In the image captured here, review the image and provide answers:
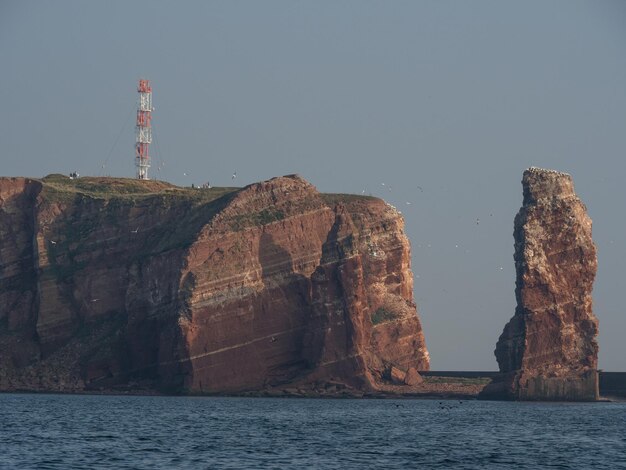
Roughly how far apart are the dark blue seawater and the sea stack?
3.79 metres

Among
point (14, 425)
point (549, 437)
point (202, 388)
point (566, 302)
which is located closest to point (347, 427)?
point (549, 437)

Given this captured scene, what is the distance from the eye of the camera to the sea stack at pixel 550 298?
16625 centimetres

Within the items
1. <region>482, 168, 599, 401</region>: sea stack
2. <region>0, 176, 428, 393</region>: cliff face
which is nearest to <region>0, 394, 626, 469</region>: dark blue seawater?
<region>482, 168, 599, 401</region>: sea stack

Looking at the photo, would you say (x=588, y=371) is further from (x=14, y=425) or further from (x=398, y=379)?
(x=14, y=425)

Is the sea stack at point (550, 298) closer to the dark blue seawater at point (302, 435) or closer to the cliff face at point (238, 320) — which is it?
the dark blue seawater at point (302, 435)

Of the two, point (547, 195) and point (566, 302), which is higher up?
point (547, 195)

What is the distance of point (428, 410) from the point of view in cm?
16425

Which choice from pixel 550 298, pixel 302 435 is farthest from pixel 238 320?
pixel 302 435

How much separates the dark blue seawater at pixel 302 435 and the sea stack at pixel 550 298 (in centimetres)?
379

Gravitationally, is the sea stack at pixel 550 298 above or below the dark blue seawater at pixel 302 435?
above

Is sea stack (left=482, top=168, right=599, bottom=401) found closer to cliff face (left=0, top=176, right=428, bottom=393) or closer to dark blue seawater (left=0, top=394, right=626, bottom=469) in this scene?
dark blue seawater (left=0, top=394, right=626, bottom=469)

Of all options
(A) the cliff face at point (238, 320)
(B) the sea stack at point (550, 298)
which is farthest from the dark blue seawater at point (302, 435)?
(A) the cliff face at point (238, 320)

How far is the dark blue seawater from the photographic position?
95750 mm

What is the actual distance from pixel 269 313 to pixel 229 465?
99771mm
